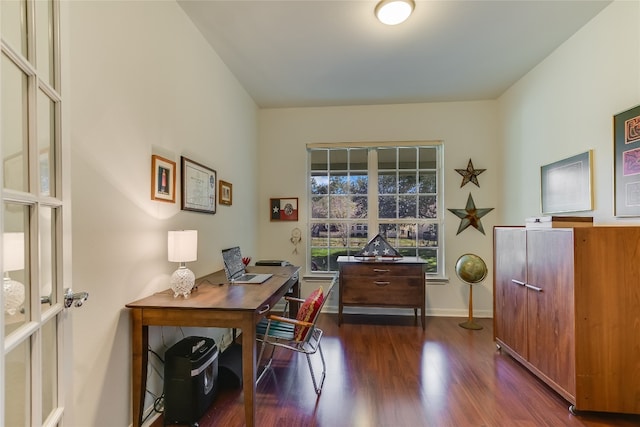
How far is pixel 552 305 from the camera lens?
222 cm

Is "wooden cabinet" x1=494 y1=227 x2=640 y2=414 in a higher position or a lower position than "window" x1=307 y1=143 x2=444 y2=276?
lower

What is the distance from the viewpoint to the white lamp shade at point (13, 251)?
76 centimetres

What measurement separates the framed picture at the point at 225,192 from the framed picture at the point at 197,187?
0.18 m

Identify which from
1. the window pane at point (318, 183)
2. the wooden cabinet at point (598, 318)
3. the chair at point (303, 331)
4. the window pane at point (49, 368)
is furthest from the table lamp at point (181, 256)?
the window pane at point (318, 183)

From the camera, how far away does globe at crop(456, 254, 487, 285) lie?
3643mm

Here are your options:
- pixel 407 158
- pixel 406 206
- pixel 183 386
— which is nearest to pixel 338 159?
pixel 407 158

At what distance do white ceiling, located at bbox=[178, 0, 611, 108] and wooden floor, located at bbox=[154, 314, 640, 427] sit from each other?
2.84 meters

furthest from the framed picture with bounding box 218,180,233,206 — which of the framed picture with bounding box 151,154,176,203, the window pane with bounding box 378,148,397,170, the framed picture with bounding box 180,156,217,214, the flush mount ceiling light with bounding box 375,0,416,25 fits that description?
the window pane with bounding box 378,148,397,170

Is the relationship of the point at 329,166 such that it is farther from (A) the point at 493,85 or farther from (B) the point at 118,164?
(B) the point at 118,164

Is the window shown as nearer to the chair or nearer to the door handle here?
the chair

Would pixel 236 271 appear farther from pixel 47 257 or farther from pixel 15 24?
pixel 15 24

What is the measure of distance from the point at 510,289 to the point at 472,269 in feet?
2.85

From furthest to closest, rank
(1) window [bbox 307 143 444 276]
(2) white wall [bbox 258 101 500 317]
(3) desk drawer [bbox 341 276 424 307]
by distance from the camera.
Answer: (1) window [bbox 307 143 444 276], (2) white wall [bbox 258 101 500 317], (3) desk drawer [bbox 341 276 424 307]

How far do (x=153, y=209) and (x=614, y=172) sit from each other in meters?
3.27
